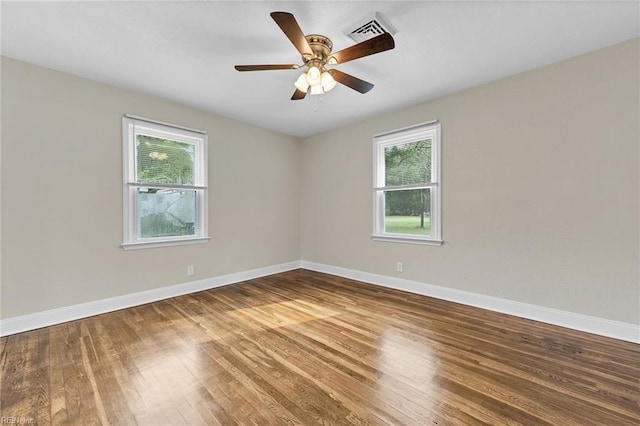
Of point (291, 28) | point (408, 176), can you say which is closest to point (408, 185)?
point (408, 176)

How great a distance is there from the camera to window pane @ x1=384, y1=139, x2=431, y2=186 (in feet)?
11.9

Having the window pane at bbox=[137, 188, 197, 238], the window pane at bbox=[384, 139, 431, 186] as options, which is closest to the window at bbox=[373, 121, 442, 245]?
the window pane at bbox=[384, 139, 431, 186]

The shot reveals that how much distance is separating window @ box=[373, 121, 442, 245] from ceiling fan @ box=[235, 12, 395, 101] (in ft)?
5.11

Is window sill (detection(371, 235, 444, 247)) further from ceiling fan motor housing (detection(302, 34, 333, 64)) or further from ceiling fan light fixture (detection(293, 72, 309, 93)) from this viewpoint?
ceiling fan motor housing (detection(302, 34, 333, 64))

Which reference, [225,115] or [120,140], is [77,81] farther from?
[225,115]

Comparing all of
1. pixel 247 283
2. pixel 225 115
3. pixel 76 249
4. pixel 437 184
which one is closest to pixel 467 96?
pixel 437 184

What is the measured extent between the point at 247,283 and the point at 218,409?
2.66 meters

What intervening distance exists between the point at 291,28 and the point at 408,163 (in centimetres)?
260

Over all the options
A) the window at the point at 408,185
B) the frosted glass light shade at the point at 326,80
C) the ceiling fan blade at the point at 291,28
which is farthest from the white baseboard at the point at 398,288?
the ceiling fan blade at the point at 291,28

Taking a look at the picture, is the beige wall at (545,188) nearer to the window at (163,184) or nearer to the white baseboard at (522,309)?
the white baseboard at (522,309)

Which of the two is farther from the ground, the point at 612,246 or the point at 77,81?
the point at 77,81

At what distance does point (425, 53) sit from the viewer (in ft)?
7.98

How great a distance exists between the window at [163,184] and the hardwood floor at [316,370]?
3.31 feet

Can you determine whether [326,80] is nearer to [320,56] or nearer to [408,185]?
[320,56]
